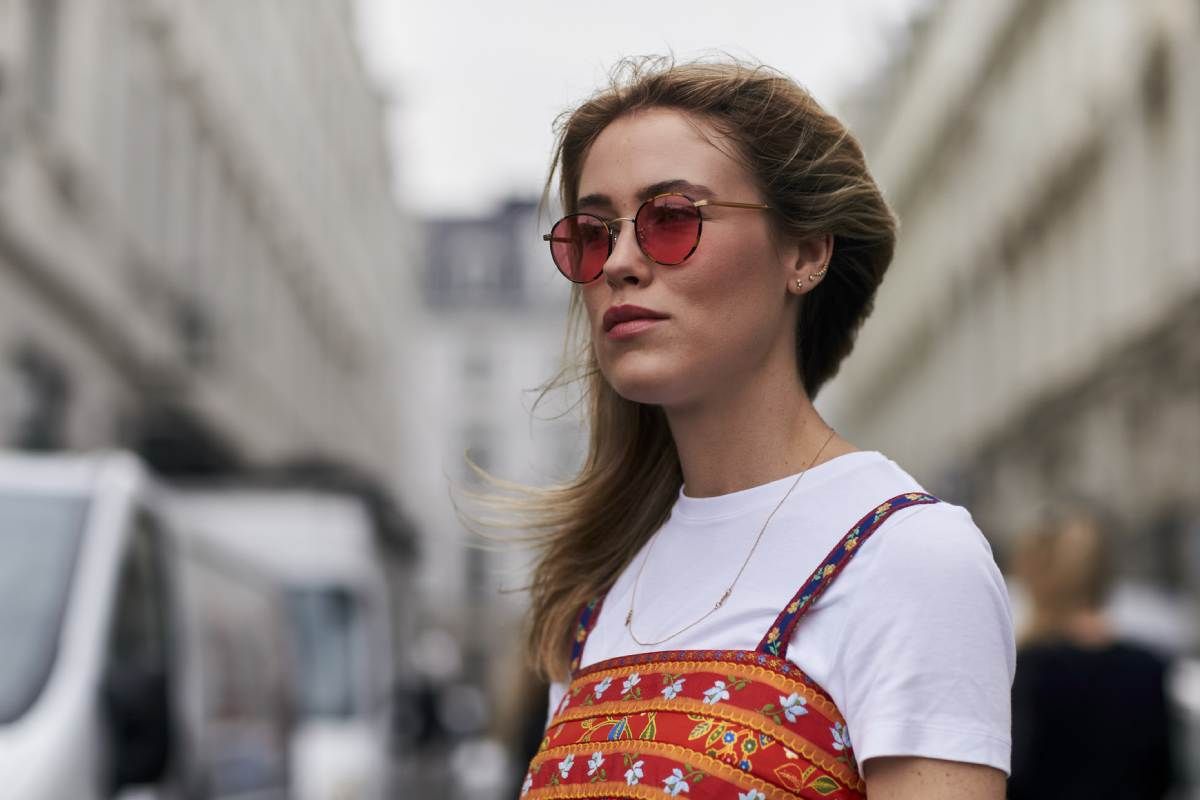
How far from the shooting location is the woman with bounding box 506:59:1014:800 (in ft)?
6.16

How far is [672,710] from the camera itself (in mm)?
1991

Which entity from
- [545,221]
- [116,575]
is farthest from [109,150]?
[545,221]

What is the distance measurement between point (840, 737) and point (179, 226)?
82.2ft

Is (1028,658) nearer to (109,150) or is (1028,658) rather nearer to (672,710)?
(672,710)

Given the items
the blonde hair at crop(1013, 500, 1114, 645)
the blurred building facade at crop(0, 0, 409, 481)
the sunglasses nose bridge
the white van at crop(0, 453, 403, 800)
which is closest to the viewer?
the sunglasses nose bridge

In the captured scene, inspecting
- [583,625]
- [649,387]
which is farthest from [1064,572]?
[649,387]

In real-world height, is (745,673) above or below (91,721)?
above

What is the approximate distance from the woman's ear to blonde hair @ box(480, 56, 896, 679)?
0.08 feet

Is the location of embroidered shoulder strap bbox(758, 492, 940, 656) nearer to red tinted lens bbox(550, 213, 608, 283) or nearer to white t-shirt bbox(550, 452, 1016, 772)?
white t-shirt bbox(550, 452, 1016, 772)

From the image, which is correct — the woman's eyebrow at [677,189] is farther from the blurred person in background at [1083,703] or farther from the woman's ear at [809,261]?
the blurred person in background at [1083,703]

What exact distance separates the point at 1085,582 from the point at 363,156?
46253mm

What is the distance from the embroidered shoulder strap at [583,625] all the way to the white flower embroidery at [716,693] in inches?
15.4

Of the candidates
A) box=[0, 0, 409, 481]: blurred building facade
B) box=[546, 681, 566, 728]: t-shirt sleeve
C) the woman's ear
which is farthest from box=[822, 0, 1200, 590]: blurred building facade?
the woman's ear

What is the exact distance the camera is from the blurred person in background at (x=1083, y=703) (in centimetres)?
543
